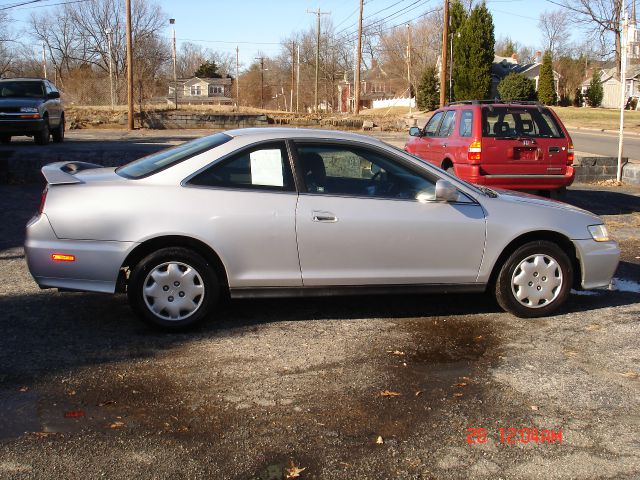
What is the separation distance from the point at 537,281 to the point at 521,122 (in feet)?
18.1

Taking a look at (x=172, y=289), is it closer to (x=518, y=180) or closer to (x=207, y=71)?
(x=518, y=180)

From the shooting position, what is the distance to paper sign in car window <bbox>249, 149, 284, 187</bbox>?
524 cm

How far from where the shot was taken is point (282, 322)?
5477 mm

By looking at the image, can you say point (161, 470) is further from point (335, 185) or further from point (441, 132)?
point (441, 132)

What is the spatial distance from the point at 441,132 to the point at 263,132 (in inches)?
255

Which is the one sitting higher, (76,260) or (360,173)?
(360,173)

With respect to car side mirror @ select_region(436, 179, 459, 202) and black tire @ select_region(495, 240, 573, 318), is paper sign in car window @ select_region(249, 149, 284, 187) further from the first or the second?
black tire @ select_region(495, 240, 573, 318)

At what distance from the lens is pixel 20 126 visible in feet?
56.4

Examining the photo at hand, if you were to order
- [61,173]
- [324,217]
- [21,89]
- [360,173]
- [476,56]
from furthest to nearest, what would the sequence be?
[476,56] < [21,89] < [360,173] < [61,173] < [324,217]

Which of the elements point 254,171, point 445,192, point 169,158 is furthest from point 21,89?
point 445,192

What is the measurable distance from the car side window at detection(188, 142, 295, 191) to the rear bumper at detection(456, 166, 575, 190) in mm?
5394

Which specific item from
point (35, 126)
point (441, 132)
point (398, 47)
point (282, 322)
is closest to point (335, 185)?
point (282, 322)

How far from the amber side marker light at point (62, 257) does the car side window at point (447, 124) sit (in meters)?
7.42

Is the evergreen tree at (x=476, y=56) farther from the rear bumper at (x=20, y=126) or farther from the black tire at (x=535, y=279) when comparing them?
the black tire at (x=535, y=279)
